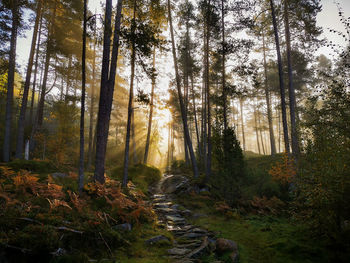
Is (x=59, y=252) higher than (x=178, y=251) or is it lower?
higher

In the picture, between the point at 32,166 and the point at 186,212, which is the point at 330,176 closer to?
the point at 186,212

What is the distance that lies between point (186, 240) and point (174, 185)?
7.60 m


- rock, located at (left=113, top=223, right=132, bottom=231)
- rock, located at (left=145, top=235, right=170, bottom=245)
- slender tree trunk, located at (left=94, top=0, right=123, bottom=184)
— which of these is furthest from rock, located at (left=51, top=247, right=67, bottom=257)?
slender tree trunk, located at (left=94, top=0, right=123, bottom=184)

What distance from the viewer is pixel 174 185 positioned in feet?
42.4

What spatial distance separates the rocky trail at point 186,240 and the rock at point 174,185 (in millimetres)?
2347

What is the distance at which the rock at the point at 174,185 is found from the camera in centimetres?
1230

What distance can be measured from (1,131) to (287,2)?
26894mm

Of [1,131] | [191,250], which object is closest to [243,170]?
[191,250]

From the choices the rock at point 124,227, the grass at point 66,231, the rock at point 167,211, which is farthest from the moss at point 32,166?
the rock at point 124,227

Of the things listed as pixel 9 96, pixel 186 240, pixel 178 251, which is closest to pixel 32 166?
pixel 9 96

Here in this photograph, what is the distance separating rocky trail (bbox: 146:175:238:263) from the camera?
4.26 metres

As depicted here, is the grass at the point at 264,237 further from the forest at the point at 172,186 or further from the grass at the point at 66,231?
the grass at the point at 66,231

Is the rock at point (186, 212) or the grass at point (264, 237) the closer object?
the grass at point (264, 237)

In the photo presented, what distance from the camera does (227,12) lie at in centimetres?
1274
